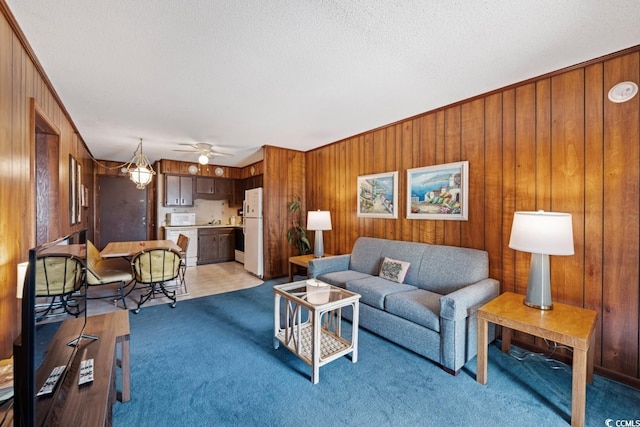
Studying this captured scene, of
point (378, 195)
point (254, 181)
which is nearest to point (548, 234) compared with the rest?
point (378, 195)

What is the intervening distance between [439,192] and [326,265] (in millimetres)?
1645

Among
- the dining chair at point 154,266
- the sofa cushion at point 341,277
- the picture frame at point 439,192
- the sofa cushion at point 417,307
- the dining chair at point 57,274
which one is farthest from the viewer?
the dining chair at point 154,266

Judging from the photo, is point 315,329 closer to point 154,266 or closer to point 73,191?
point 154,266

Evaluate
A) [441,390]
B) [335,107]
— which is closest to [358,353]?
[441,390]

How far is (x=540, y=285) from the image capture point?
2.04 metres

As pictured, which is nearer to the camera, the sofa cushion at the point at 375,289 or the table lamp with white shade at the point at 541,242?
the table lamp with white shade at the point at 541,242

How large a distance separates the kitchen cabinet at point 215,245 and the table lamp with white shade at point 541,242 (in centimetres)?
590

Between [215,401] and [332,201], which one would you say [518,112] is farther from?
[215,401]

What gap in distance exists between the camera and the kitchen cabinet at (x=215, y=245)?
6.30 meters

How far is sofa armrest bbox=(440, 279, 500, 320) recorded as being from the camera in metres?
2.10

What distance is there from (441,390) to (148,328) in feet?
9.37

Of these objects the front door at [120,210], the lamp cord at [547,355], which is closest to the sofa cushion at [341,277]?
the lamp cord at [547,355]

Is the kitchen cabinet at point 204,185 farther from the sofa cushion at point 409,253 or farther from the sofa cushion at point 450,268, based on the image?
the sofa cushion at point 450,268

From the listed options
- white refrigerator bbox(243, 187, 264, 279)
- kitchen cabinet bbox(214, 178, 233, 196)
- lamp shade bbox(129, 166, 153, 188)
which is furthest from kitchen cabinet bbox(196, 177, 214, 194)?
lamp shade bbox(129, 166, 153, 188)
